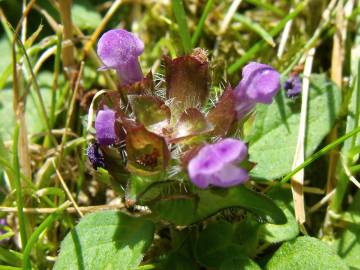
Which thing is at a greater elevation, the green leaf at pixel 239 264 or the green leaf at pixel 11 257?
the green leaf at pixel 239 264

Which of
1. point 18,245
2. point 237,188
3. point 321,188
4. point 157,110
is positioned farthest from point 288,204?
point 18,245

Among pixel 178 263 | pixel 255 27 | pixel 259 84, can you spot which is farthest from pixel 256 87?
pixel 255 27

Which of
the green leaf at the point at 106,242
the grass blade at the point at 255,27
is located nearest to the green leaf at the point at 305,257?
the green leaf at the point at 106,242

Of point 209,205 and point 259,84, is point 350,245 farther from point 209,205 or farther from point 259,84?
point 259,84

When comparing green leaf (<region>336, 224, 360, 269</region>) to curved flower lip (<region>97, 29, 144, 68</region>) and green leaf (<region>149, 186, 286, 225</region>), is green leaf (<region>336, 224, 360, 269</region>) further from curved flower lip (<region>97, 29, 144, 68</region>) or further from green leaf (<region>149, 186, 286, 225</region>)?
curved flower lip (<region>97, 29, 144, 68</region>)

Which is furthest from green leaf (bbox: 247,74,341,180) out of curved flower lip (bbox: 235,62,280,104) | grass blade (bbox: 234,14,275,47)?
curved flower lip (bbox: 235,62,280,104)

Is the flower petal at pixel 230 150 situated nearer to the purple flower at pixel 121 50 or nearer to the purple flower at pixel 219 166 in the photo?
the purple flower at pixel 219 166

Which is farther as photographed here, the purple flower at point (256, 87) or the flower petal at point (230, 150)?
the purple flower at point (256, 87)
